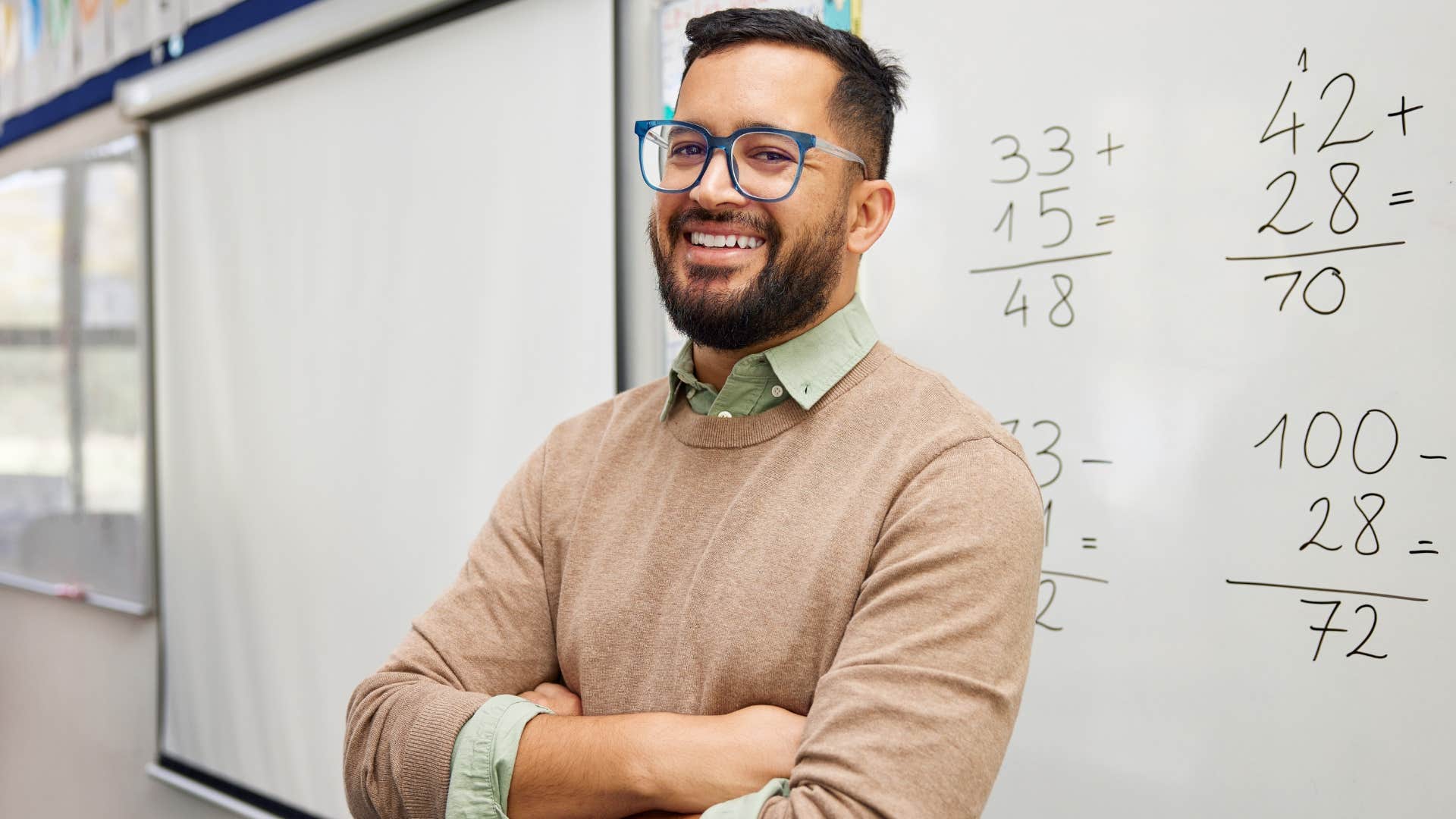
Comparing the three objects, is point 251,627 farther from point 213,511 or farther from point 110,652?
point 110,652

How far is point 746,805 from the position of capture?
2.99 ft

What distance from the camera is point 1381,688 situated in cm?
117

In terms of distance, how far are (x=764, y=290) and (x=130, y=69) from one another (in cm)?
286

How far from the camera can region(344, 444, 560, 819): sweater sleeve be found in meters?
1.04

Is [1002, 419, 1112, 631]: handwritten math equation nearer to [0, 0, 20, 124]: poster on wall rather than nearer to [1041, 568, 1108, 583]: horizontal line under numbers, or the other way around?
[1041, 568, 1108, 583]: horizontal line under numbers

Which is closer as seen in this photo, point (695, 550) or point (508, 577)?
point (695, 550)

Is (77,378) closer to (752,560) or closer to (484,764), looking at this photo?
(484,764)

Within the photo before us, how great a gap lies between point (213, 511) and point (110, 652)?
0.83m

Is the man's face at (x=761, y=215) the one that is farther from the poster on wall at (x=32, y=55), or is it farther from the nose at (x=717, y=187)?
the poster on wall at (x=32, y=55)

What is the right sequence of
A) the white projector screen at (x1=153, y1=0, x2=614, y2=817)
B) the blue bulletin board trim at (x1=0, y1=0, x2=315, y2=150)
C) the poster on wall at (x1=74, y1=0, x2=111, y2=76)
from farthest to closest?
the poster on wall at (x1=74, y1=0, x2=111, y2=76)
the blue bulletin board trim at (x1=0, y1=0, x2=315, y2=150)
the white projector screen at (x1=153, y1=0, x2=614, y2=817)

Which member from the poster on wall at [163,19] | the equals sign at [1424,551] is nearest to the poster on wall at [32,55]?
the poster on wall at [163,19]

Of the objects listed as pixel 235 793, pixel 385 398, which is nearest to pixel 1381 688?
pixel 385 398

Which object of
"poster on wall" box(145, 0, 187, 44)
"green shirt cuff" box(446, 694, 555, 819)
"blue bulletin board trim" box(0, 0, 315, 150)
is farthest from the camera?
"poster on wall" box(145, 0, 187, 44)

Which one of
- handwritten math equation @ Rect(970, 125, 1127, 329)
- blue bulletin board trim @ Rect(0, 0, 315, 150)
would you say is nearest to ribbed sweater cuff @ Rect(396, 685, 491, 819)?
handwritten math equation @ Rect(970, 125, 1127, 329)
